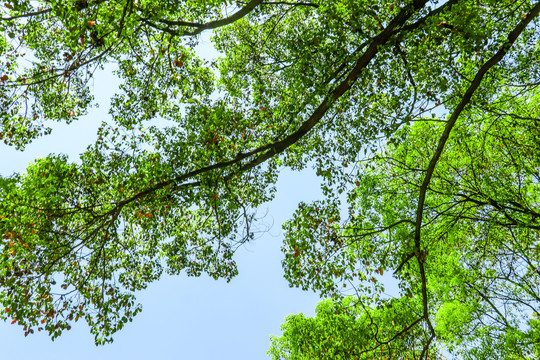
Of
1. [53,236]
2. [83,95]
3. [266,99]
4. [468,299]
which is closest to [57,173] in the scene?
[53,236]

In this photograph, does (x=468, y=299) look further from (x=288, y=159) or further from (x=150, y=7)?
(x=150, y=7)

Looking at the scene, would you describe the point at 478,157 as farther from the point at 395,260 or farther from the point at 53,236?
the point at 53,236

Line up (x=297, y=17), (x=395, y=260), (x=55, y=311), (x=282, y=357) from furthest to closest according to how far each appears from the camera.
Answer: (x=282, y=357), (x=297, y=17), (x=395, y=260), (x=55, y=311)

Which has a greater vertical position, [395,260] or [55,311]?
[55,311]

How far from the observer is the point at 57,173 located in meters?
7.62

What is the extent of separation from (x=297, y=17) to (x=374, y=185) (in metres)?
7.08

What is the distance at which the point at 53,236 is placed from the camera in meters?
7.02

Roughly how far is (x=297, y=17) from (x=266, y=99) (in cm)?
438

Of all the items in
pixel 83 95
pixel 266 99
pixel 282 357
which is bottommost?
pixel 282 357

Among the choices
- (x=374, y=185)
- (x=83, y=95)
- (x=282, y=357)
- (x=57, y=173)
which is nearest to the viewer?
(x=57, y=173)

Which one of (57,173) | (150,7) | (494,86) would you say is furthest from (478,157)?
(57,173)

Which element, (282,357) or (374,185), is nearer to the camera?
(374,185)

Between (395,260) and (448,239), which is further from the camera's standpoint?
(448,239)

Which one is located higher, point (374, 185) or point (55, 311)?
point (374, 185)
